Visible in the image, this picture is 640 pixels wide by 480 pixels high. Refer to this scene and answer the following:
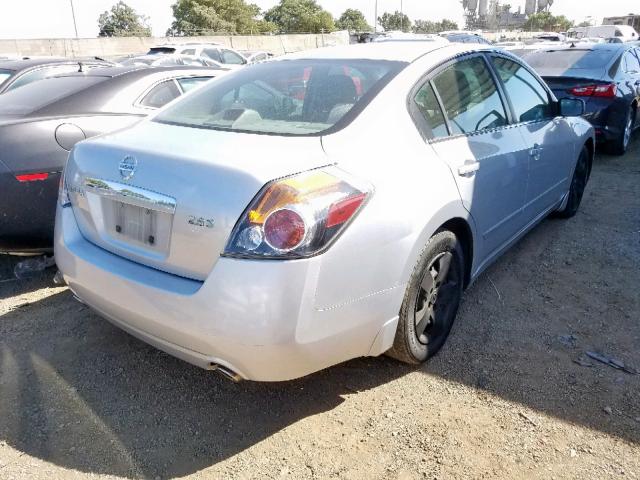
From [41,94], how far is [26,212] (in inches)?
45.9

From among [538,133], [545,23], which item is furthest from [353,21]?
[538,133]

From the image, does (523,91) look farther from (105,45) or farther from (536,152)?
(105,45)

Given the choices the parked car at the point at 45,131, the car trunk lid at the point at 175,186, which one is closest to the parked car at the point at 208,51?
the parked car at the point at 45,131

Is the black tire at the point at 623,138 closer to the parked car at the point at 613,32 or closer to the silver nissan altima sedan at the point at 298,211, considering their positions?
the silver nissan altima sedan at the point at 298,211

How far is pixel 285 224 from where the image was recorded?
1890 mm

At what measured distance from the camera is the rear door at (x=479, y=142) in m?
2.63

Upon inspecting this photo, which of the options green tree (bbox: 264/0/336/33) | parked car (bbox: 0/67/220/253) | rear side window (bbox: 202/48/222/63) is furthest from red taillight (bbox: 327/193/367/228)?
green tree (bbox: 264/0/336/33)

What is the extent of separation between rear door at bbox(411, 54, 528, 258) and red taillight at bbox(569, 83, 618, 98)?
170 inches

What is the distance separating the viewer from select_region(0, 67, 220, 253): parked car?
327cm

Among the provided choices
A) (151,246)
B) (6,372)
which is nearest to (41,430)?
(6,372)

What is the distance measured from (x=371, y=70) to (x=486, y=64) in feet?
3.19

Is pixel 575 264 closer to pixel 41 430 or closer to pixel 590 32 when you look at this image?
pixel 41 430

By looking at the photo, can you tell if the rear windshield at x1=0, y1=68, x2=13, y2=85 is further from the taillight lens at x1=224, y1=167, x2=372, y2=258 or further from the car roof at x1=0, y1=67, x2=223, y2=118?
the taillight lens at x1=224, y1=167, x2=372, y2=258

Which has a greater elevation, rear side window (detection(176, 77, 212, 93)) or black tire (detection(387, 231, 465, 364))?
rear side window (detection(176, 77, 212, 93))
